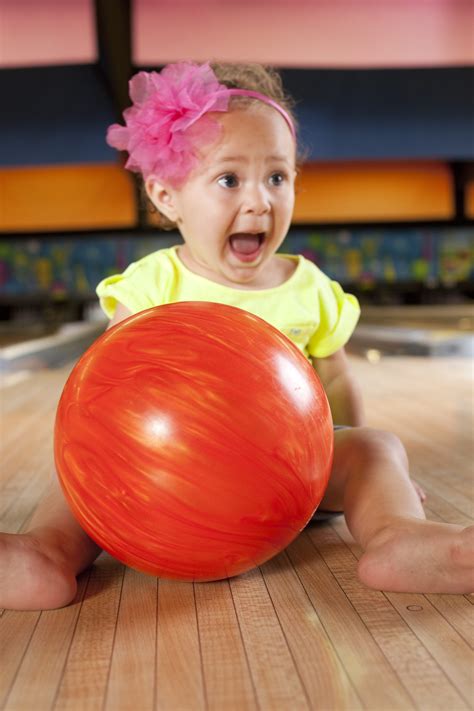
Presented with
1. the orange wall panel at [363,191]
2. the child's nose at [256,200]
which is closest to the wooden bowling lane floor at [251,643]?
the child's nose at [256,200]

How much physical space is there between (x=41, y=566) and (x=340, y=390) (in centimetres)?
80

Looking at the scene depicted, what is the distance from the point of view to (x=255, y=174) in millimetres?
1678

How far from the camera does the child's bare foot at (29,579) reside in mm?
1283

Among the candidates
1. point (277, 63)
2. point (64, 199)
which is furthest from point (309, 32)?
point (64, 199)

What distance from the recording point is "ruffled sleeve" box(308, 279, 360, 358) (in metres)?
1.87

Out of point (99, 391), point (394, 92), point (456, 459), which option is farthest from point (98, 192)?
point (99, 391)

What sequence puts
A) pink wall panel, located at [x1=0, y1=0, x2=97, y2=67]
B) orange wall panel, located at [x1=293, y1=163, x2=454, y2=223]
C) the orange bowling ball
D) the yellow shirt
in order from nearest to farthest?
1. the orange bowling ball
2. the yellow shirt
3. pink wall panel, located at [x1=0, y1=0, x2=97, y2=67]
4. orange wall panel, located at [x1=293, y1=163, x2=454, y2=223]

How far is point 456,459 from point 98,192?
985 centimetres

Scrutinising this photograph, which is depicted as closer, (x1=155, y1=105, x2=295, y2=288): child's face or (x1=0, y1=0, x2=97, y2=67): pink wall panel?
(x1=155, y1=105, x2=295, y2=288): child's face

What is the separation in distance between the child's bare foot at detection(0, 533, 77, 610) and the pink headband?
79cm

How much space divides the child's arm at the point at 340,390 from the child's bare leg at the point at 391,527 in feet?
0.75

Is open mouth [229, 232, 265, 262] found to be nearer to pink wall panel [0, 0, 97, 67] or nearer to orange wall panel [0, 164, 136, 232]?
pink wall panel [0, 0, 97, 67]

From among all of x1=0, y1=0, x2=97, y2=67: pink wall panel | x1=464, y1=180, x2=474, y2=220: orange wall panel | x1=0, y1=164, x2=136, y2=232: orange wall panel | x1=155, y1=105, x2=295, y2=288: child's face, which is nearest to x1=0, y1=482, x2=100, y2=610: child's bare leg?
x1=155, y1=105, x2=295, y2=288: child's face

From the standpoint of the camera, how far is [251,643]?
1.17m
